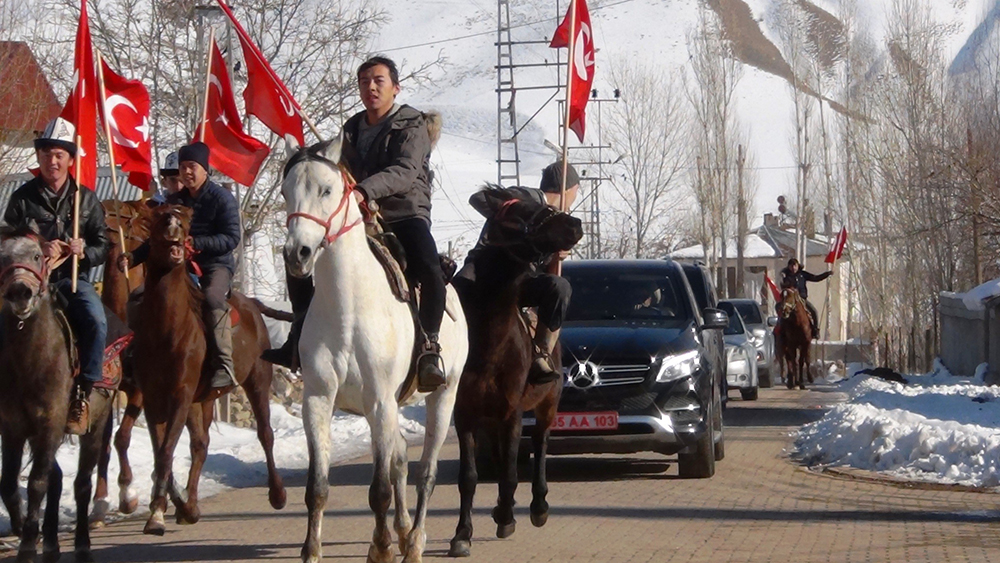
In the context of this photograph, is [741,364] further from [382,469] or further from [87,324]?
[382,469]

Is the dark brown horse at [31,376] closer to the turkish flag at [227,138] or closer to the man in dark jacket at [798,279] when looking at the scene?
the turkish flag at [227,138]

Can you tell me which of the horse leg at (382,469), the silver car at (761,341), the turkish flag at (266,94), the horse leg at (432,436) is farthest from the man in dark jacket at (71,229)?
the silver car at (761,341)

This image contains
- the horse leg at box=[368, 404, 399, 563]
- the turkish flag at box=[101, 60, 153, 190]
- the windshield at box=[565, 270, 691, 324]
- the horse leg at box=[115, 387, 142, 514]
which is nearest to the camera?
the horse leg at box=[368, 404, 399, 563]

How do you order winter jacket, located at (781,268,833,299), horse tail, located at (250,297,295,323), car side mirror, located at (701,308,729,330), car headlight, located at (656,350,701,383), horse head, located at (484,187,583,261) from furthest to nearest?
1. winter jacket, located at (781,268,833,299)
2. car side mirror, located at (701,308,729,330)
3. car headlight, located at (656,350,701,383)
4. horse tail, located at (250,297,295,323)
5. horse head, located at (484,187,583,261)

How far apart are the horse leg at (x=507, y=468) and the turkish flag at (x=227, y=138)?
6.63m

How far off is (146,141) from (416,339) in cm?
648

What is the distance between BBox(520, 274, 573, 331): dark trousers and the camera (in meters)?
10.2

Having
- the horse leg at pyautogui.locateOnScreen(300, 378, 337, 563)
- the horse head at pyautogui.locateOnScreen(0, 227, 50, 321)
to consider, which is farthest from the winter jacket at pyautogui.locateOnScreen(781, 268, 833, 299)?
the horse head at pyautogui.locateOnScreen(0, 227, 50, 321)

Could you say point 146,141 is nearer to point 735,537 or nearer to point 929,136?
point 735,537

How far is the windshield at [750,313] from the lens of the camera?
3365cm

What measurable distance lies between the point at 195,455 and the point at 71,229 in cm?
248

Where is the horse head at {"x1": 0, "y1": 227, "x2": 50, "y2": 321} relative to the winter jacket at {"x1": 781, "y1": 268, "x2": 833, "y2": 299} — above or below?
below

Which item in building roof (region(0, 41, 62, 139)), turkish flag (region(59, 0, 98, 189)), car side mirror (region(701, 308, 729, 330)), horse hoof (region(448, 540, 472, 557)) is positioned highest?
building roof (region(0, 41, 62, 139))

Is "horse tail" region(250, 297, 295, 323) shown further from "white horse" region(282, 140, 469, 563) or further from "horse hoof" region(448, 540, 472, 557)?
"white horse" region(282, 140, 469, 563)
